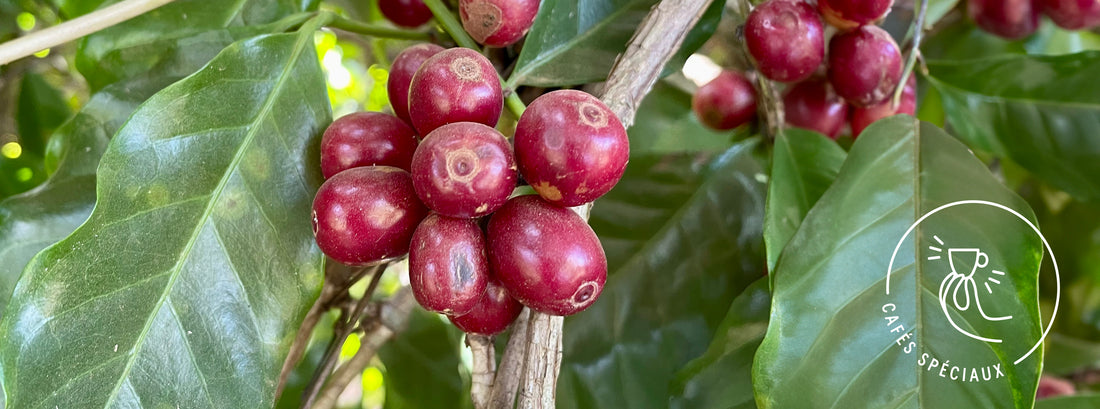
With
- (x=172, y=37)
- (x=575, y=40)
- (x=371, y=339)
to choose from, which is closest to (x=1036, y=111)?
(x=575, y=40)

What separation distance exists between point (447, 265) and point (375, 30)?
1.16ft

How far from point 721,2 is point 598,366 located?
1.16 ft

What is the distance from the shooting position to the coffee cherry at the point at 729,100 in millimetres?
803

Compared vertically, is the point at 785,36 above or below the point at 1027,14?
above

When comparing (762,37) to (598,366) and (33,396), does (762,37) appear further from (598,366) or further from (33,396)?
(33,396)

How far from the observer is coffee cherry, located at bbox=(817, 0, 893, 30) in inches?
25.2

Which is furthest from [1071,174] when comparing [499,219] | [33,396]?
[33,396]

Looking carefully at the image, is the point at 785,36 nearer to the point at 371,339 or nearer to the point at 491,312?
the point at 491,312

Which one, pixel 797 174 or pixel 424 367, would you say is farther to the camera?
pixel 424 367

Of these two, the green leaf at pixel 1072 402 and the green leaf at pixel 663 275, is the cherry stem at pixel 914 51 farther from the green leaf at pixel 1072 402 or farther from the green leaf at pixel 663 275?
the green leaf at pixel 1072 402

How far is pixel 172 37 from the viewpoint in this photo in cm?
65

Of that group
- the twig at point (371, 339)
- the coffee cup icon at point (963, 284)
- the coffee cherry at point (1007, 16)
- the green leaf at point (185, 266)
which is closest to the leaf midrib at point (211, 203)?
the green leaf at point (185, 266)

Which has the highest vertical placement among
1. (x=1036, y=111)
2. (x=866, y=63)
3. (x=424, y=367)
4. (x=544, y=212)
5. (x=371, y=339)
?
(x=544, y=212)

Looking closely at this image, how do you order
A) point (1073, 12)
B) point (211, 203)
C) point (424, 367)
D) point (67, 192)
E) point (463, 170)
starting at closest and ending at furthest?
1. point (463, 170)
2. point (211, 203)
3. point (67, 192)
4. point (1073, 12)
5. point (424, 367)
